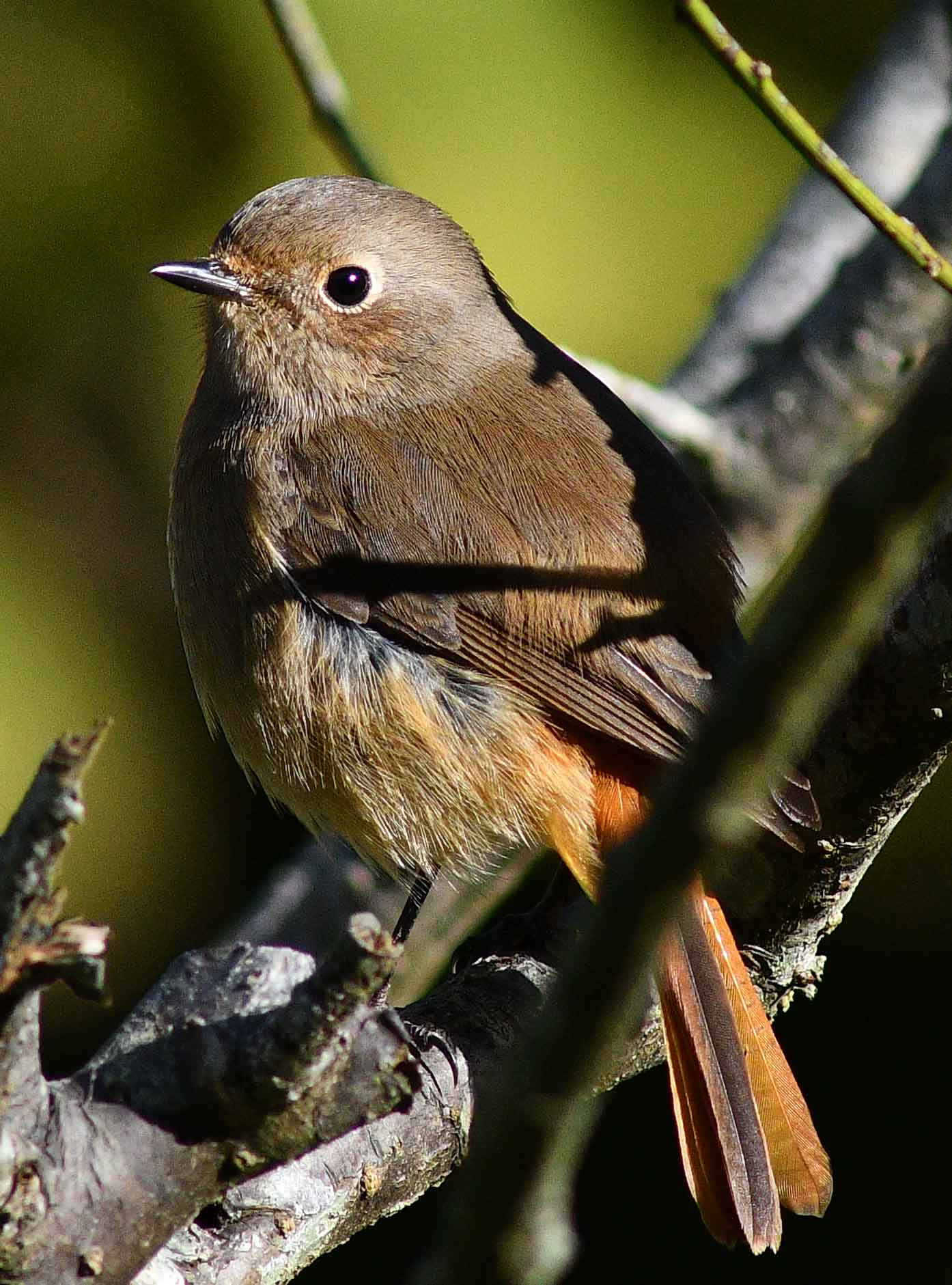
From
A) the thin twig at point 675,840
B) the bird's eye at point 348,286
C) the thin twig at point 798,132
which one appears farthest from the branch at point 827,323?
the thin twig at point 675,840

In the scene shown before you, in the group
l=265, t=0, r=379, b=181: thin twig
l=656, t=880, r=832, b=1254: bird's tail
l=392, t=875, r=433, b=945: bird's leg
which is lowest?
l=392, t=875, r=433, b=945: bird's leg

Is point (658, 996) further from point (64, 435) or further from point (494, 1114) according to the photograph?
point (64, 435)

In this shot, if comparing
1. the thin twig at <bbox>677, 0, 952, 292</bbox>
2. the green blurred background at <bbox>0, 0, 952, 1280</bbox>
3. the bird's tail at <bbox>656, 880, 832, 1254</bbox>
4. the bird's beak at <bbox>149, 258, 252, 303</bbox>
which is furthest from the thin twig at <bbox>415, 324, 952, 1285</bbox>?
the green blurred background at <bbox>0, 0, 952, 1280</bbox>

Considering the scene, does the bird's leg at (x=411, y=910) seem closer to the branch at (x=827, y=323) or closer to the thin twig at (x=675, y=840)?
the branch at (x=827, y=323)

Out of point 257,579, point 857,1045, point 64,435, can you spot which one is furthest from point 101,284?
point 857,1045

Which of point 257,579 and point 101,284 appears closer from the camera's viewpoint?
point 257,579

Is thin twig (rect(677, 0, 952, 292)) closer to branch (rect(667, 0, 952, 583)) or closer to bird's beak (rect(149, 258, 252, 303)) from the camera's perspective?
branch (rect(667, 0, 952, 583))

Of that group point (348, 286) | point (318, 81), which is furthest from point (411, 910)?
point (318, 81)
